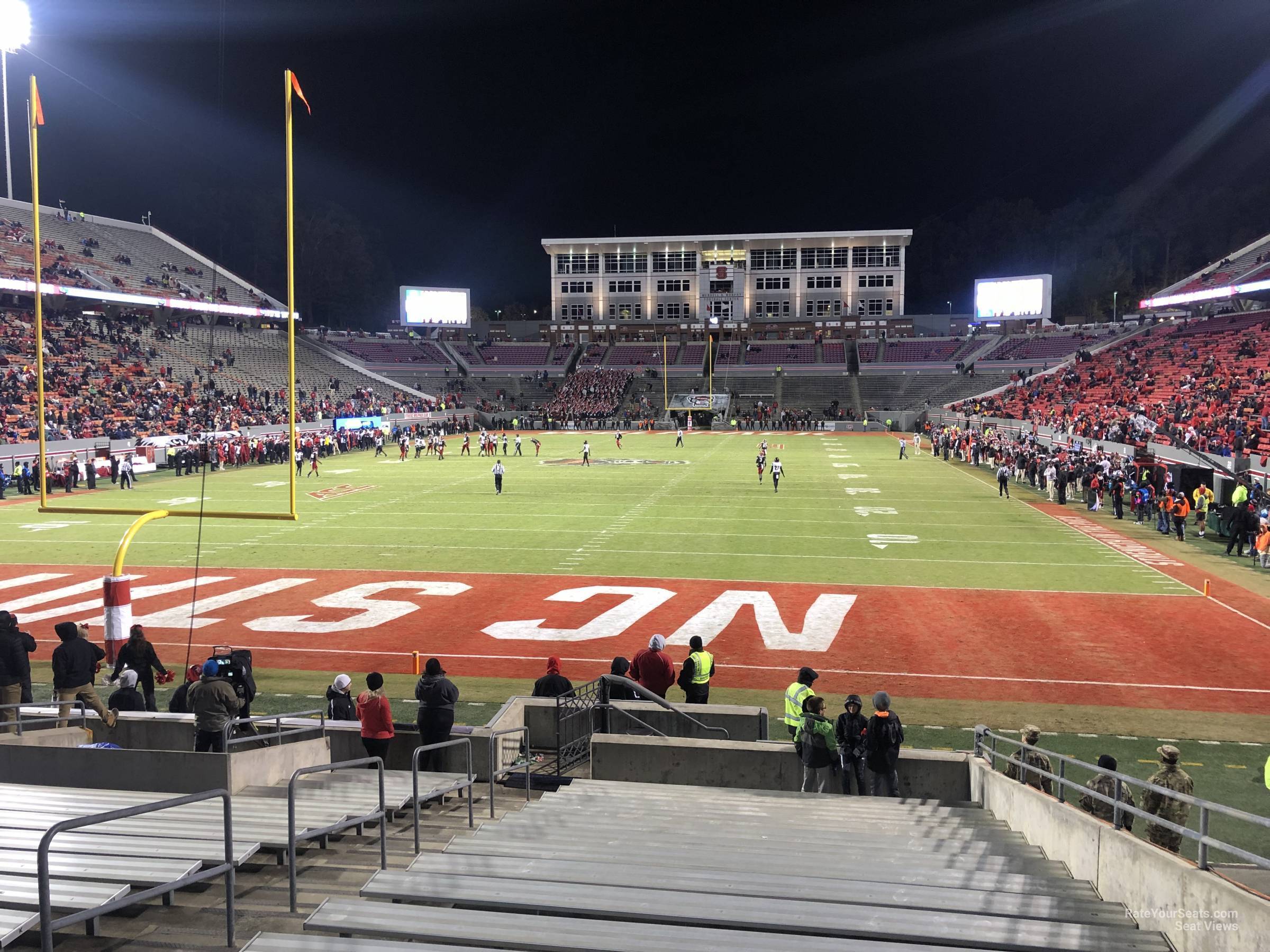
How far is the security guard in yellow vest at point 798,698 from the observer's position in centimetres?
Answer: 861

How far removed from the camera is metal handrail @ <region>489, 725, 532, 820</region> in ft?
23.3

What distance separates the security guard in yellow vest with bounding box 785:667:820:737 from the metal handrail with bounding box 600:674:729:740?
3.20 feet

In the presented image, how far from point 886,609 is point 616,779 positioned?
846 cm

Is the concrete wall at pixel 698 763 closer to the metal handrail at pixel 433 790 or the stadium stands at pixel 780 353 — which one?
the metal handrail at pixel 433 790

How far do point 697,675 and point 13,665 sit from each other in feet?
23.7

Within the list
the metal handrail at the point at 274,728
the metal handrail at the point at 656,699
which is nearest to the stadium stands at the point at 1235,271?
the metal handrail at the point at 656,699

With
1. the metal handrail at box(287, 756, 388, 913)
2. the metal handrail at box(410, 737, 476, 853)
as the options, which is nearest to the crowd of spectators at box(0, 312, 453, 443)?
the metal handrail at box(410, 737, 476, 853)

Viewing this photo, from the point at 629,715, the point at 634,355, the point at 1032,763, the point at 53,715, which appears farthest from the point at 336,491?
the point at 634,355

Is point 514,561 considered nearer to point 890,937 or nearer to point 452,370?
point 890,937

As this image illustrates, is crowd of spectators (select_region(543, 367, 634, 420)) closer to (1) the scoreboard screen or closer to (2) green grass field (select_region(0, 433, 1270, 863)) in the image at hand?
(1) the scoreboard screen

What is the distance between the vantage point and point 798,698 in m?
8.78

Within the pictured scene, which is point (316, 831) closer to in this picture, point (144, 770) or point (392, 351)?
point (144, 770)

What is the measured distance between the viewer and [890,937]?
4109 mm

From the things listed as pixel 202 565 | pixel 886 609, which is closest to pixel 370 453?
pixel 202 565
